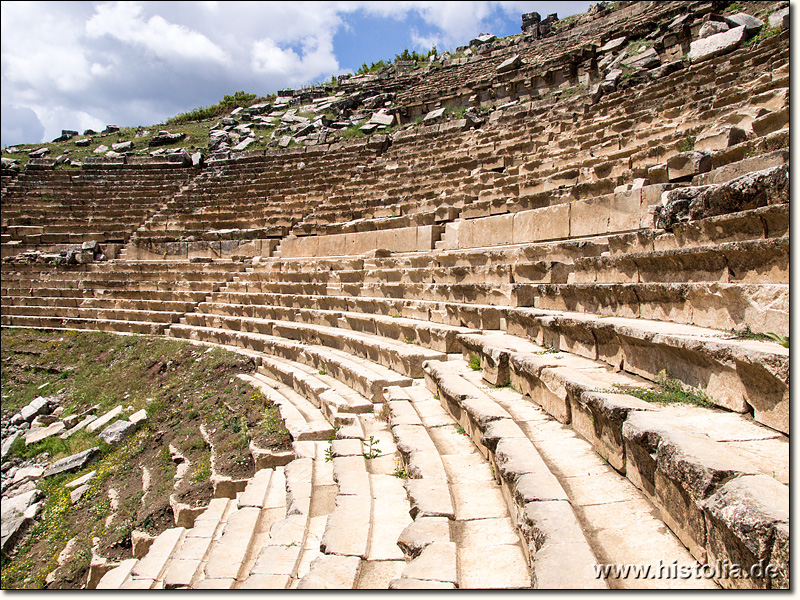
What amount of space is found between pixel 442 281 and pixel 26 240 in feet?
57.1

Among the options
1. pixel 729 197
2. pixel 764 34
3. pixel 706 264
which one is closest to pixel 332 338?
pixel 706 264

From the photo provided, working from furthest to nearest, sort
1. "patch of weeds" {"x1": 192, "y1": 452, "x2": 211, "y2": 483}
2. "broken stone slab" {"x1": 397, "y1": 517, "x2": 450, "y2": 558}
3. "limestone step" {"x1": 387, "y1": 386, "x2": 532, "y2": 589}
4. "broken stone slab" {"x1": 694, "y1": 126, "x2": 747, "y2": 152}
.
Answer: "broken stone slab" {"x1": 694, "y1": 126, "x2": 747, "y2": 152}, "patch of weeds" {"x1": 192, "y1": 452, "x2": 211, "y2": 483}, "broken stone slab" {"x1": 397, "y1": 517, "x2": 450, "y2": 558}, "limestone step" {"x1": 387, "y1": 386, "x2": 532, "y2": 589}

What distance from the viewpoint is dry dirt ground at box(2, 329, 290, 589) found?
214 inches

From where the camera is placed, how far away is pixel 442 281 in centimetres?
827

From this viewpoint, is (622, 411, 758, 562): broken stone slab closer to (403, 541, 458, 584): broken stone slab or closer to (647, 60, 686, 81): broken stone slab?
(403, 541, 458, 584): broken stone slab

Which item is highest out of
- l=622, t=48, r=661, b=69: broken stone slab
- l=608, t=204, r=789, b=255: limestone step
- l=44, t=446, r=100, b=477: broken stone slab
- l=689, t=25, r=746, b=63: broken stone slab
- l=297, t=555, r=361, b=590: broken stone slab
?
l=622, t=48, r=661, b=69: broken stone slab

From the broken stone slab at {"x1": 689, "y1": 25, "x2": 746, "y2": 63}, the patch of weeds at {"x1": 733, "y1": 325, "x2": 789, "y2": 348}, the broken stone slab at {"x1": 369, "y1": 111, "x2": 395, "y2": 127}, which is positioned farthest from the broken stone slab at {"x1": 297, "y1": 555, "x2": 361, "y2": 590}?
the broken stone slab at {"x1": 369, "y1": 111, "x2": 395, "y2": 127}

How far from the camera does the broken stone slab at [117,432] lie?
25.3 feet

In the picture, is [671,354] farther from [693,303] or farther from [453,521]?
[453,521]

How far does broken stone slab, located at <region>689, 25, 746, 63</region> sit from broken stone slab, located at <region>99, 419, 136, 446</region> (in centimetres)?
1432

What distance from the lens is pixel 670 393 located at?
296cm

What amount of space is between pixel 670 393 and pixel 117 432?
25.6 ft

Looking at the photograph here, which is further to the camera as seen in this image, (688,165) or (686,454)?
(688,165)

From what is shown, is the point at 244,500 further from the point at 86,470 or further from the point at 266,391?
the point at 86,470
